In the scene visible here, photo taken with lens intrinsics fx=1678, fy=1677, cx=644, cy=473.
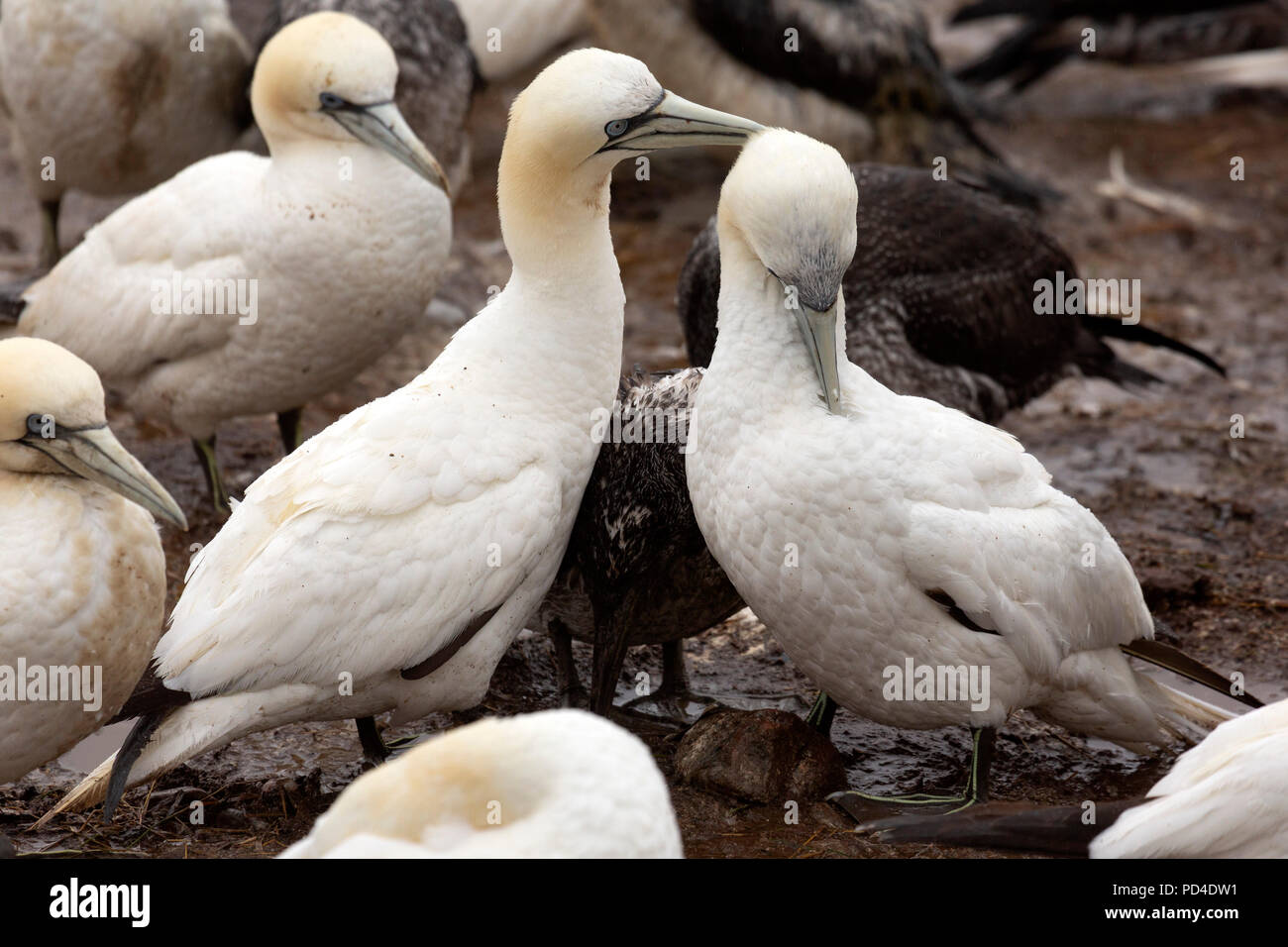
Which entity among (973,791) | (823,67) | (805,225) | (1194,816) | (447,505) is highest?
(823,67)

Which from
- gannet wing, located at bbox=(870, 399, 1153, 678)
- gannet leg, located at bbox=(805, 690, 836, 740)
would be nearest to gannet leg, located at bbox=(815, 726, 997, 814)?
gannet wing, located at bbox=(870, 399, 1153, 678)

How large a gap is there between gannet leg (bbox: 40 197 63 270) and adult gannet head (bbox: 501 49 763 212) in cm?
451

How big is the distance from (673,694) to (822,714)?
1.94 feet

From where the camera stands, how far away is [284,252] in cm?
627

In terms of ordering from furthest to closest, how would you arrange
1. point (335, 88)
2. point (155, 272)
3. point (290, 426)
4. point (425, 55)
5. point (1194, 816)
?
point (425, 55)
point (290, 426)
point (155, 272)
point (335, 88)
point (1194, 816)

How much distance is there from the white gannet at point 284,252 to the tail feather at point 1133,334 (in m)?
2.85

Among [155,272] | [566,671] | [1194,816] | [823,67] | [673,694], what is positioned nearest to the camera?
[1194,816]

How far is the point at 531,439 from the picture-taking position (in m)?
4.89

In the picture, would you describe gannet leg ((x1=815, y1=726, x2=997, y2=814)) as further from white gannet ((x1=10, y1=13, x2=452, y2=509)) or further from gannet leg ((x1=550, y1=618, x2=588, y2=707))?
white gannet ((x1=10, y1=13, x2=452, y2=509))

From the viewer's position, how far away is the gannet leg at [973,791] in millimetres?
4836

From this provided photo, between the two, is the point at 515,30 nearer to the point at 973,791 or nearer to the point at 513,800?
the point at 973,791

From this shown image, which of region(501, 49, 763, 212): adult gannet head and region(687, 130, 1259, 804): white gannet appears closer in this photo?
region(687, 130, 1259, 804): white gannet

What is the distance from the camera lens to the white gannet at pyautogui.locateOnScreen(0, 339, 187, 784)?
4.48 metres

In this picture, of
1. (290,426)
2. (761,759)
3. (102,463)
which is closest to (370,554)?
(102,463)
